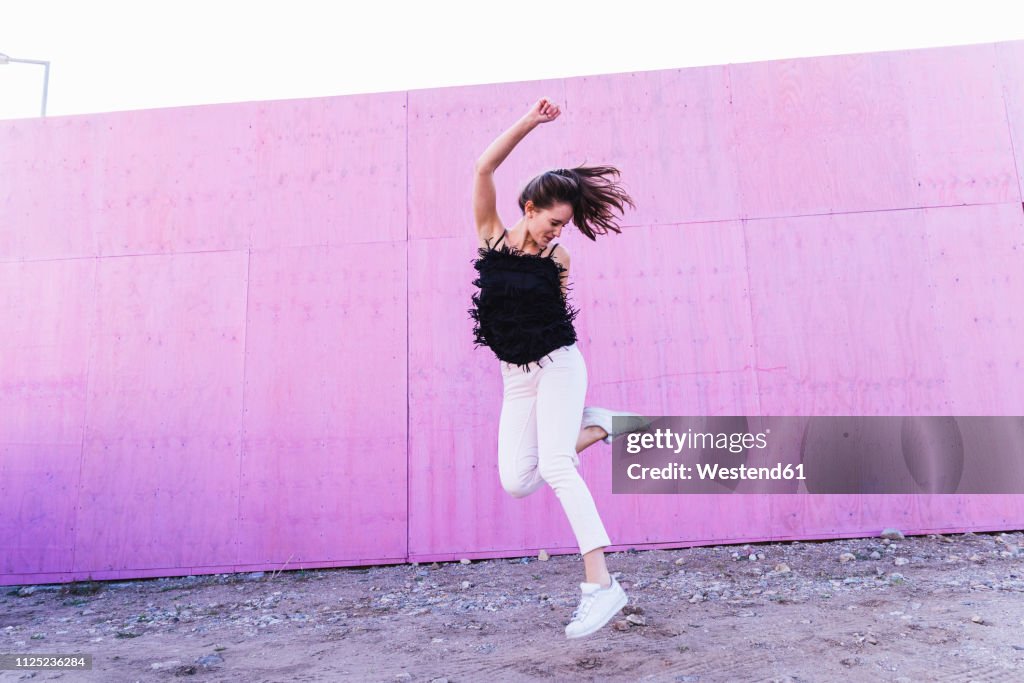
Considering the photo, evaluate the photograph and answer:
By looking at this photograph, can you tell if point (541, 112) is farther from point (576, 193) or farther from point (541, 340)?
point (541, 340)

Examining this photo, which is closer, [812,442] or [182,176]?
[812,442]

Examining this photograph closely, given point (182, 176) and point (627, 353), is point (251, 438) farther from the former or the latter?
point (627, 353)

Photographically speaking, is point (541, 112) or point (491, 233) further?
point (491, 233)

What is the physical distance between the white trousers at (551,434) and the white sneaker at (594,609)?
14 cm

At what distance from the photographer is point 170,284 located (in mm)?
4672

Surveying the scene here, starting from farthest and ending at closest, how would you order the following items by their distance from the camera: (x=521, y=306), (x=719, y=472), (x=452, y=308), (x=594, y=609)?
(x=452, y=308) → (x=719, y=472) → (x=521, y=306) → (x=594, y=609)

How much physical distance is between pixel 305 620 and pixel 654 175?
11.7 ft

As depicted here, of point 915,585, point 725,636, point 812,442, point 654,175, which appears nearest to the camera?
point 725,636

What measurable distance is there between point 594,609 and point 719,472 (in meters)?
2.39

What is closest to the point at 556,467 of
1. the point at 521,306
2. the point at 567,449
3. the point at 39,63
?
the point at 567,449

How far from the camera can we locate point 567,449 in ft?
7.61

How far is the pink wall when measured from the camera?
14.1 feet

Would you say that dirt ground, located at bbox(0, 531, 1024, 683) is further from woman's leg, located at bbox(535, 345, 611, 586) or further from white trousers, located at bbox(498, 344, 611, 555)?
white trousers, located at bbox(498, 344, 611, 555)

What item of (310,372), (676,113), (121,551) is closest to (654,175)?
(676,113)
